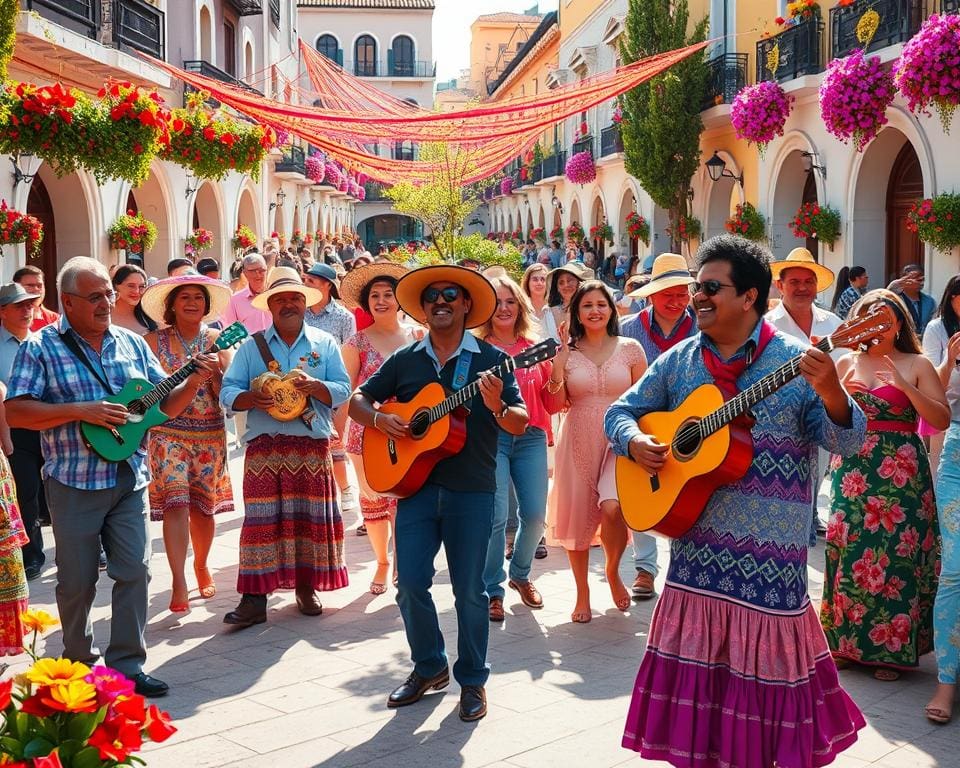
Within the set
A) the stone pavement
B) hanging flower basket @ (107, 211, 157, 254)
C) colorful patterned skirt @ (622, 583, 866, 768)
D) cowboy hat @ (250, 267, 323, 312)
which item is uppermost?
hanging flower basket @ (107, 211, 157, 254)

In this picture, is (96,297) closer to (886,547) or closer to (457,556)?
(457,556)

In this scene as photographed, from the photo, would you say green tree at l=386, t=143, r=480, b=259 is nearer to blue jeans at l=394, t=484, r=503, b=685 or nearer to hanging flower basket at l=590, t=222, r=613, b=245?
hanging flower basket at l=590, t=222, r=613, b=245

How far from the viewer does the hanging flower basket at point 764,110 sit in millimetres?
17344

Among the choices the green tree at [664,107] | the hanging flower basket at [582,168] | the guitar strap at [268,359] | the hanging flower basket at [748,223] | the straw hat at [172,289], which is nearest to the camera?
the guitar strap at [268,359]

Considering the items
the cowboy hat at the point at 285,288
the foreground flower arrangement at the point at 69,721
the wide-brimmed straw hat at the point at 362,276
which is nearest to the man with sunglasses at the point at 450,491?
the cowboy hat at the point at 285,288

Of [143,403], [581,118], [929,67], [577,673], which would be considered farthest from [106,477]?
[581,118]

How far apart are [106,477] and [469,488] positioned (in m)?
1.59

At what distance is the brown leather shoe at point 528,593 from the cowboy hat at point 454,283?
2067 mm

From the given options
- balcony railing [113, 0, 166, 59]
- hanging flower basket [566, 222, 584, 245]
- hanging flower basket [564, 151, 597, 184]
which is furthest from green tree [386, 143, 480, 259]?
hanging flower basket [566, 222, 584, 245]

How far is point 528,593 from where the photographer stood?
6.79 metres

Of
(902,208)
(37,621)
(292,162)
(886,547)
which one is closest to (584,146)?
(292,162)

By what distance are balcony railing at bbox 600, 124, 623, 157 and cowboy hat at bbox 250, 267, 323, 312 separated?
807 inches

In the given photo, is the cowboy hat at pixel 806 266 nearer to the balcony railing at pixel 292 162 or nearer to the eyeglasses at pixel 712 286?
the eyeglasses at pixel 712 286

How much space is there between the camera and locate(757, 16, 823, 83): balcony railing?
16875mm
